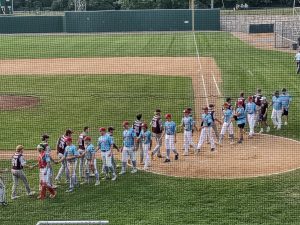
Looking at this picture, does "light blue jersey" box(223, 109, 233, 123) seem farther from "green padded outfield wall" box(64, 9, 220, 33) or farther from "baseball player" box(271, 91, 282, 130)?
"green padded outfield wall" box(64, 9, 220, 33)

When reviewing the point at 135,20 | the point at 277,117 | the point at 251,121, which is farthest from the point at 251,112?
the point at 135,20

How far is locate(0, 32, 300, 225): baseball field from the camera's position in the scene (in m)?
7.99

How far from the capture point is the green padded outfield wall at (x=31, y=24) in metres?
28.9

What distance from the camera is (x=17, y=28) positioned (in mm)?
31422

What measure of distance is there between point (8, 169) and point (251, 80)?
36.8ft

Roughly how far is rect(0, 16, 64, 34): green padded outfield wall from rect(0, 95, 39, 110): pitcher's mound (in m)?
12.2

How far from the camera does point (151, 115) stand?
14219mm

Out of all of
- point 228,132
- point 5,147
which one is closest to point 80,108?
point 5,147

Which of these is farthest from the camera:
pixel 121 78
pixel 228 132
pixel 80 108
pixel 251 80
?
pixel 121 78

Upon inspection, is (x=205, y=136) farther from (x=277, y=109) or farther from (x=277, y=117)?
Answer: (x=277, y=117)

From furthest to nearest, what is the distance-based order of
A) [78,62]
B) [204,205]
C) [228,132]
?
[78,62], [228,132], [204,205]

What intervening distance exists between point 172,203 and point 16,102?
931 centimetres

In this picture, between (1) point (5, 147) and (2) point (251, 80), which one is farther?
(2) point (251, 80)

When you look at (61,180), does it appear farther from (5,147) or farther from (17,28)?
(17,28)
